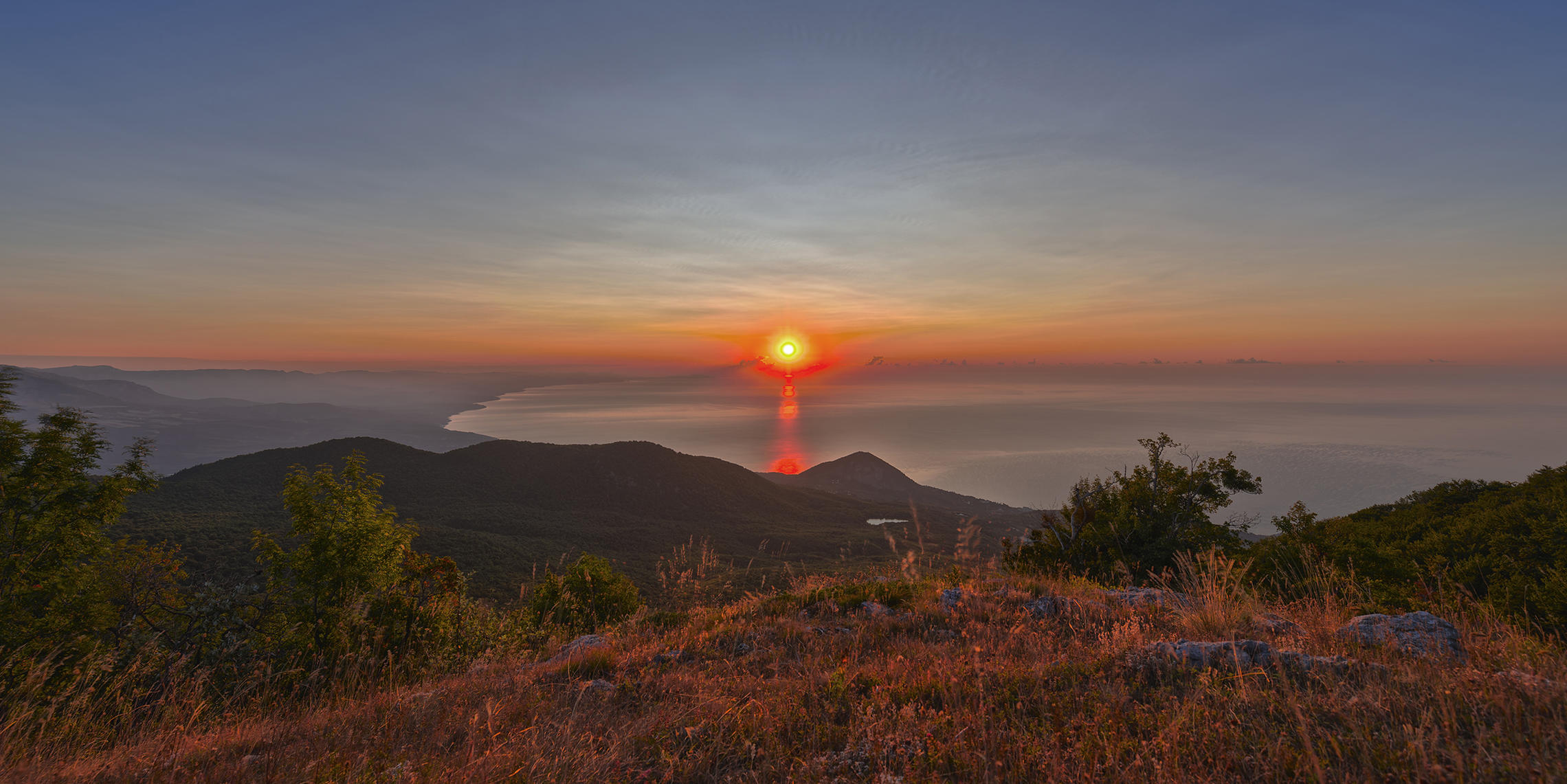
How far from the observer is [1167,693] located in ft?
13.9

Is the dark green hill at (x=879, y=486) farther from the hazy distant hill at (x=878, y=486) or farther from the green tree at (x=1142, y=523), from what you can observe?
the green tree at (x=1142, y=523)

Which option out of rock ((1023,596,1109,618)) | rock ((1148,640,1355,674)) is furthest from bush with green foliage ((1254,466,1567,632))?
rock ((1148,640,1355,674))

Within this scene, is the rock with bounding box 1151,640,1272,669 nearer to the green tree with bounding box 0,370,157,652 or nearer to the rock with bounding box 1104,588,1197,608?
the rock with bounding box 1104,588,1197,608

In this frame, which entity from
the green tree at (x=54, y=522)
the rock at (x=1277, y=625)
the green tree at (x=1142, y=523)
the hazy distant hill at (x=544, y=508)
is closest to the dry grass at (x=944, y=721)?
the rock at (x=1277, y=625)

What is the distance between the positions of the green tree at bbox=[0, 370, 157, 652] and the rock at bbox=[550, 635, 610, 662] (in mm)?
17165

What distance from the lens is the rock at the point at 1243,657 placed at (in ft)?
14.2

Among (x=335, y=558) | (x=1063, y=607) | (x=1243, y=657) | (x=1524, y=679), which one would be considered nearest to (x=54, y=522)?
(x=335, y=558)

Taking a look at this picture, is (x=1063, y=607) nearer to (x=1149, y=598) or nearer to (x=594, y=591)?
(x=1149, y=598)

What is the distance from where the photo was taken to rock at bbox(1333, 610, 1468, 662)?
182 inches

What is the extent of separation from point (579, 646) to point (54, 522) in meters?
21.8

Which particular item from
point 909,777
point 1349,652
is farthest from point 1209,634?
point 909,777

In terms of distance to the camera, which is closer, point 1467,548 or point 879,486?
point 1467,548

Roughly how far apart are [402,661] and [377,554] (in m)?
9.76

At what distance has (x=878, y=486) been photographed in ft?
609
